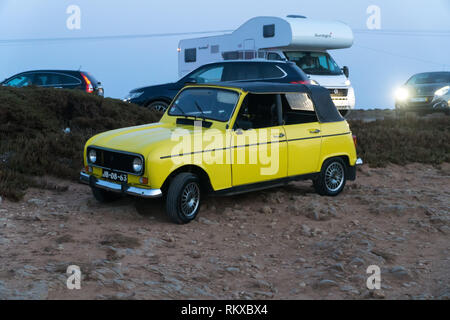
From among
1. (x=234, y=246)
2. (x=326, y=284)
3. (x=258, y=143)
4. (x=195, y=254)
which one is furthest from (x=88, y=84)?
(x=326, y=284)

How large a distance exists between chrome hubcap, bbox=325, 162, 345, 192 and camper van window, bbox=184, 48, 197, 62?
1384cm

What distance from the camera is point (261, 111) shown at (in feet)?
28.8

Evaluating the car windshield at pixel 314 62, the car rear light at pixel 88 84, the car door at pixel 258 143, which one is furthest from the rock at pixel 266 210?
the car rear light at pixel 88 84

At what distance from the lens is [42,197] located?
895cm

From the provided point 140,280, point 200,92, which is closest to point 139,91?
point 200,92

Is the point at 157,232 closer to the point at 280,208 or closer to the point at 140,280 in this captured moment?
the point at 140,280

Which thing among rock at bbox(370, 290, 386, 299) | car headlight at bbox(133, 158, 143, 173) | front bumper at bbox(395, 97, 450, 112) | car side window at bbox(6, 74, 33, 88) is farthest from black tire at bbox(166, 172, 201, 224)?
front bumper at bbox(395, 97, 450, 112)

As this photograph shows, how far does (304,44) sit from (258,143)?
10597 mm

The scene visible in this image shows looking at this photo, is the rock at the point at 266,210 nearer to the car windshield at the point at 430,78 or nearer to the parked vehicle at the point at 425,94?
the parked vehicle at the point at 425,94

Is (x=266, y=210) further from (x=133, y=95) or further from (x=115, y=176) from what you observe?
(x=133, y=95)

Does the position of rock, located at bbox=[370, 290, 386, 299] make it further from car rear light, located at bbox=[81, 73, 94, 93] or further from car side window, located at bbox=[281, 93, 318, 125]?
car rear light, located at bbox=[81, 73, 94, 93]

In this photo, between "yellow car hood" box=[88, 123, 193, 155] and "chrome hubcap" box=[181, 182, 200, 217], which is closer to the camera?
"yellow car hood" box=[88, 123, 193, 155]

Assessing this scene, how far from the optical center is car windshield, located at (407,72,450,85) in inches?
886

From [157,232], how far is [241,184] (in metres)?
1.46
